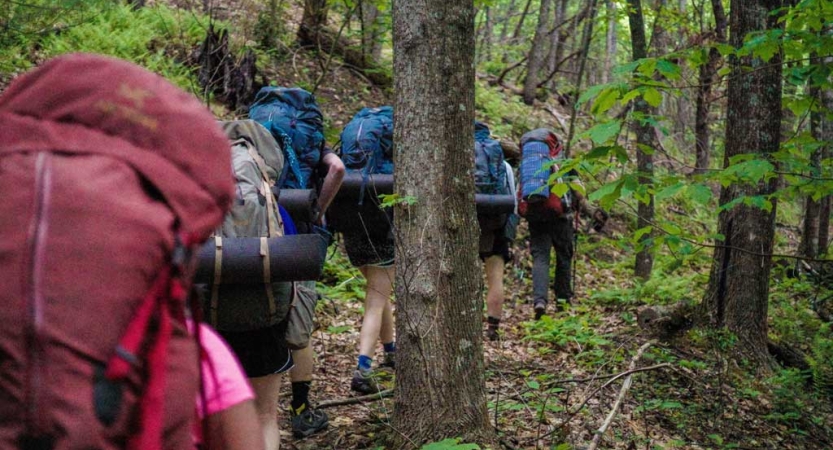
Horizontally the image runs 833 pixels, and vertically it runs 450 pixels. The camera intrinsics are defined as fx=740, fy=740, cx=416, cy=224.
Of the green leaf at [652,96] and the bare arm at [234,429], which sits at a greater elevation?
the green leaf at [652,96]

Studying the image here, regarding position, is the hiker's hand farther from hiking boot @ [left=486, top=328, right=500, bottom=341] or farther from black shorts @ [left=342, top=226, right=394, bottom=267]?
black shorts @ [left=342, top=226, right=394, bottom=267]

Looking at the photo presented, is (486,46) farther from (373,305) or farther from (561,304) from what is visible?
(373,305)

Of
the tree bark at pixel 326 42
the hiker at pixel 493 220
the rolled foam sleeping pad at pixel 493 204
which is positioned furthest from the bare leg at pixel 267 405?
the tree bark at pixel 326 42

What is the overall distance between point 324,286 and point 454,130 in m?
4.84

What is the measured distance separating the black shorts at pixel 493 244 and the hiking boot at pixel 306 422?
3119 mm

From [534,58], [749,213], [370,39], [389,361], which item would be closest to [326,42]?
[370,39]

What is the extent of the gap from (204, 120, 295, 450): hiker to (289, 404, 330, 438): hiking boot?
1087 millimetres

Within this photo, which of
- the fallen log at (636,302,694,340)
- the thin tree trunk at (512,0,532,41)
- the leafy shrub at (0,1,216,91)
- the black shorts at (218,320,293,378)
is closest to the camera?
the black shorts at (218,320,293,378)

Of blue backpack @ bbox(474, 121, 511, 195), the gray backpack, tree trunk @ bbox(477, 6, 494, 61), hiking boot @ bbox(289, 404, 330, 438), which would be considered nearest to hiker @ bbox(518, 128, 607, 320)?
blue backpack @ bbox(474, 121, 511, 195)

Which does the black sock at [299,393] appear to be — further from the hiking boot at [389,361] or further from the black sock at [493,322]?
the black sock at [493,322]

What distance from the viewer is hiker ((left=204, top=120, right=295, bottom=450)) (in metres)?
3.12

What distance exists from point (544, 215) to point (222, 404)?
290 inches

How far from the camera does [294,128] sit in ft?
14.2

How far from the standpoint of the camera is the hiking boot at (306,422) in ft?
15.1
